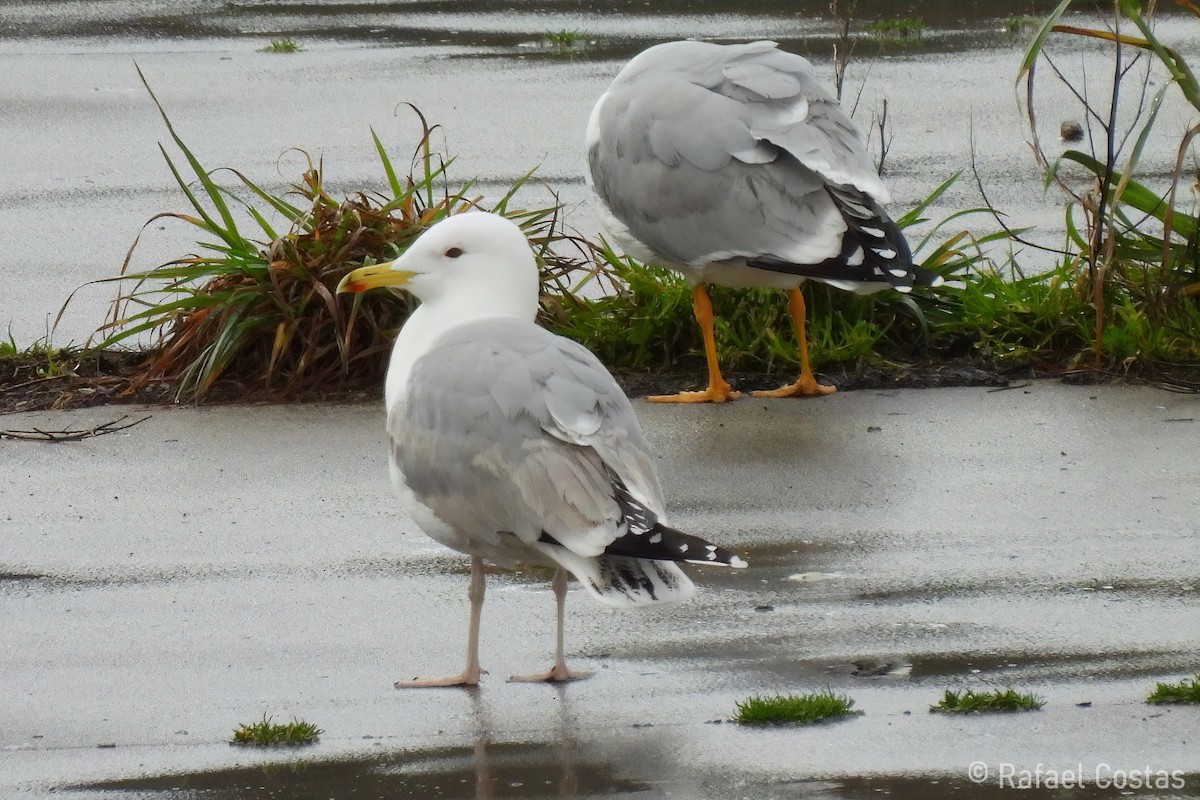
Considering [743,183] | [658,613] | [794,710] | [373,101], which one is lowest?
[658,613]

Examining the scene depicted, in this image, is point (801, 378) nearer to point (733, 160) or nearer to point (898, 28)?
point (733, 160)

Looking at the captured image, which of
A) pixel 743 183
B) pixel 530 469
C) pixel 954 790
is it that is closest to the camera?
pixel 954 790

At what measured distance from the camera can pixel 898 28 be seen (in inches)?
583

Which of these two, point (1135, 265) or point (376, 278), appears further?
point (1135, 265)

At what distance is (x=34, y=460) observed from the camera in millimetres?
6758

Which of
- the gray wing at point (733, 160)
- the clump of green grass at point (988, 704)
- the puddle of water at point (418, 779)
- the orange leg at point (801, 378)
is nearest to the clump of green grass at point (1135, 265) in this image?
the gray wing at point (733, 160)

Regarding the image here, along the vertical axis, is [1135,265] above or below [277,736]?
above

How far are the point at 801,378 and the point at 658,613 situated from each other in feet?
7.61

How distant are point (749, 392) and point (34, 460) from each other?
3.00 m

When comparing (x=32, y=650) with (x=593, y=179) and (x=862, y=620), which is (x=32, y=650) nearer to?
(x=862, y=620)

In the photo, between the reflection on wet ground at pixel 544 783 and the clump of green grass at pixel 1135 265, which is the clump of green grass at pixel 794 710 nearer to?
the reflection on wet ground at pixel 544 783

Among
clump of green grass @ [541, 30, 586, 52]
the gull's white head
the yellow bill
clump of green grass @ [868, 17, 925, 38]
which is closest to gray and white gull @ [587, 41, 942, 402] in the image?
the gull's white head

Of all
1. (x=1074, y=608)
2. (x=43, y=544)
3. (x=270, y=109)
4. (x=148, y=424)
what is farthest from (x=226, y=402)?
(x=270, y=109)

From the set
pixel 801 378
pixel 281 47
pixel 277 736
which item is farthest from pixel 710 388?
pixel 281 47
